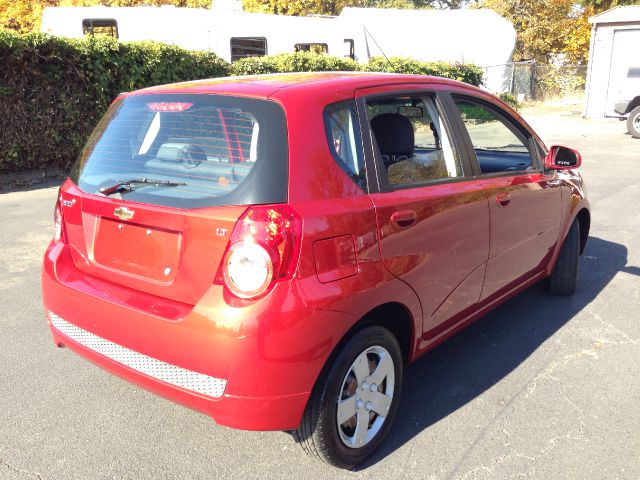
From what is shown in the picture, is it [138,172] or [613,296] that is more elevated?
[138,172]

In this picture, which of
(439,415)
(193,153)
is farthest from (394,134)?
(439,415)

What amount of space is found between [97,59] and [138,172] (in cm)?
848

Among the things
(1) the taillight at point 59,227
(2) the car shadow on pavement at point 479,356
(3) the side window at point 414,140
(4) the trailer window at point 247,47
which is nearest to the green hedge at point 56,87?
(4) the trailer window at point 247,47

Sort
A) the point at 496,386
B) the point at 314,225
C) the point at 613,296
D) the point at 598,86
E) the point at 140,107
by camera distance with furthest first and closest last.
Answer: the point at 598,86 < the point at 613,296 < the point at 496,386 < the point at 140,107 < the point at 314,225

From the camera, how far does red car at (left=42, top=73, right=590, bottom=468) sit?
7.64ft

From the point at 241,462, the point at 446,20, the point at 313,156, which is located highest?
the point at 446,20

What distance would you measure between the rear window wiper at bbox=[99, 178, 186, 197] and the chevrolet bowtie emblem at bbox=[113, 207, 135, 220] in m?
0.10

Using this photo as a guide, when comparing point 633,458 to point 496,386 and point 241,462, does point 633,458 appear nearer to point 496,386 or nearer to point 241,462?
point 496,386

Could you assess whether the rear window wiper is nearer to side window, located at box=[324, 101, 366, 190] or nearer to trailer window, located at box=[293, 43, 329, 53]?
side window, located at box=[324, 101, 366, 190]

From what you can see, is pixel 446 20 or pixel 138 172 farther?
pixel 446 20

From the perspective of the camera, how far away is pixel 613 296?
488cm

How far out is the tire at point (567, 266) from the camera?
183 inches

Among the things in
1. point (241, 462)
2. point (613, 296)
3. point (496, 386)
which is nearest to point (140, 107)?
point (241, 462)

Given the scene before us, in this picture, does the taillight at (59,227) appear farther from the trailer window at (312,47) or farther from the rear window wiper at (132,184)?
the trailer window at (312,47)
